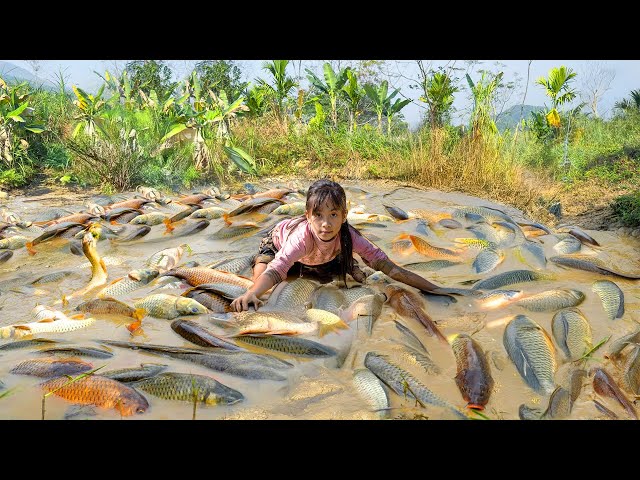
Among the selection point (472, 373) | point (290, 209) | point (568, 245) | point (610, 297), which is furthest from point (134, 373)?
point (568, 245)

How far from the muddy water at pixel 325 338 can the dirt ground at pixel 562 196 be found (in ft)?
4.12

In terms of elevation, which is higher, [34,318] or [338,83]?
[338,83]

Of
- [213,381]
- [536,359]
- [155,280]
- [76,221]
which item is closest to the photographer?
[213,381]

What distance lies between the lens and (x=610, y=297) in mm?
4305

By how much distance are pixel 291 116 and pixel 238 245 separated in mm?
7676

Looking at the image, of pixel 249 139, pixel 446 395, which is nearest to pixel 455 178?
pixel 249 139

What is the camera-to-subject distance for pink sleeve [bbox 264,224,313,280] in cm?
411

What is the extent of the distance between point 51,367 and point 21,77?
37.9 ft

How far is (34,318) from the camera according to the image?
408cm

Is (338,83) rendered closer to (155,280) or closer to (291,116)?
(291,116)

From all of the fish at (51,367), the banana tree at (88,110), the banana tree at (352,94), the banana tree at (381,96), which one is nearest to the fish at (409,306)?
the fish at (51,367)

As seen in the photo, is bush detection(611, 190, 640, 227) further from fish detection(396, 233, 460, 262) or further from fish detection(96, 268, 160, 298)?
fish detection(96, 268, 160, 298)

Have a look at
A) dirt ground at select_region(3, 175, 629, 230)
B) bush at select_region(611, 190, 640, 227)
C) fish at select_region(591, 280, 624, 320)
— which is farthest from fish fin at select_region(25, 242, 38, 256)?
bush at select_region(611, 190, 640, 227)

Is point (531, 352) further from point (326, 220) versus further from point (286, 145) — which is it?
point (286, 145)
